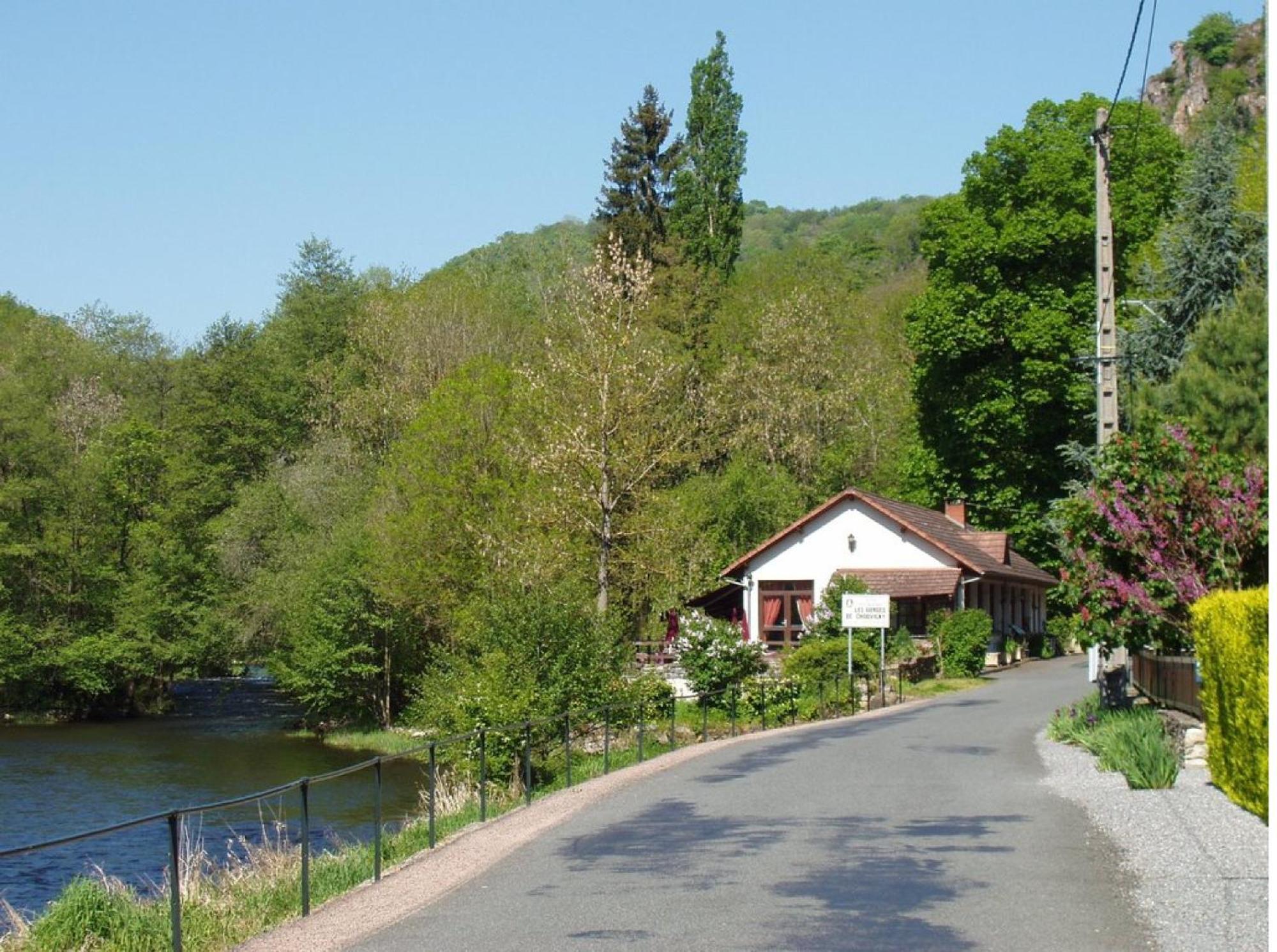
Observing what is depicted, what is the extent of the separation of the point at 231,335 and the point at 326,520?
2004 centimetres

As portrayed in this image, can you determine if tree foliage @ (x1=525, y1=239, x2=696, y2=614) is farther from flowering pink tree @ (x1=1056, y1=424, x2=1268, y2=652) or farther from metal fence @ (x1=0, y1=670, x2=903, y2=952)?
flowering pink tree @ (x1=1056, y1=424, x2=1268, y2=652)

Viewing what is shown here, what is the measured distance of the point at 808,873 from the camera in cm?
1183

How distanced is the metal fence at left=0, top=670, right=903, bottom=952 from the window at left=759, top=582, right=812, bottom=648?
11200 mm

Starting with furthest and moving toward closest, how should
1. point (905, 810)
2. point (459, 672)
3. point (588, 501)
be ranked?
point (588, 501)
point (459, 672)
point (905, 810)

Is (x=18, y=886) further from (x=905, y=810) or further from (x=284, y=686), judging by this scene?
(x=284, y=686)

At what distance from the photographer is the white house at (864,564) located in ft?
151

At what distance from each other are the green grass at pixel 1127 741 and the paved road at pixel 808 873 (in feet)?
Result: 3.07

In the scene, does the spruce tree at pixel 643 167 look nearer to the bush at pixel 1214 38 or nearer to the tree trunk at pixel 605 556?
the tree trunk at pixel 605 556

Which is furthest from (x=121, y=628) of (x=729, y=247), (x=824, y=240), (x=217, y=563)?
(x=824, y=240)

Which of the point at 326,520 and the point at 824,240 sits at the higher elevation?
the point at 824,240

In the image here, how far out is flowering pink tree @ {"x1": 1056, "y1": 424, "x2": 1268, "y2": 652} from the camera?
19562 millimetres

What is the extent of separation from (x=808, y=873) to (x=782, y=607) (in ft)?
123

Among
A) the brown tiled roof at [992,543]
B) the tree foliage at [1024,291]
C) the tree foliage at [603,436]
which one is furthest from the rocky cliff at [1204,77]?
the tree foliage at [603,436]

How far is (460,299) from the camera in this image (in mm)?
58938
